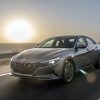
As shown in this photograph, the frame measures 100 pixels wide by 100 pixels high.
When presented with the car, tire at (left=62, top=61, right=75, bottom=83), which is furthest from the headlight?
tire at (left=62, top=61, right=75, bottom=83)

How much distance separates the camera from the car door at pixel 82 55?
8.45 metres

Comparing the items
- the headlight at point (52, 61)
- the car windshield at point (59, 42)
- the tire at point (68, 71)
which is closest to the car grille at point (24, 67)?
the headlight at point (52, 61)

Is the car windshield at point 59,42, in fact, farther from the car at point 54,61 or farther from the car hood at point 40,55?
the car hood at point 40,55

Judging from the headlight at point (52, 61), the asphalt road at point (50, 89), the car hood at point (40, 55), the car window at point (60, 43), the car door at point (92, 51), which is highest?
the car window at point (60, 43)

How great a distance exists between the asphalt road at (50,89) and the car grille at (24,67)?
1.51ft

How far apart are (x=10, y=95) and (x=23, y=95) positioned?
33 centimetres

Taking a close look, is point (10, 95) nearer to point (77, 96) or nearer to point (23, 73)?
point (23, 73)

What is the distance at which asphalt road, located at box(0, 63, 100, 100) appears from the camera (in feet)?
20.4

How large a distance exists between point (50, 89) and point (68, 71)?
1.02 m

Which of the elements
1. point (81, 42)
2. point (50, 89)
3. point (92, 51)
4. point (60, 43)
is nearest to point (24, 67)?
point (50, 89)

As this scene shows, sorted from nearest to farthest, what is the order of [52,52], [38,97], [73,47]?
1. [38,97]
2. [52,52]
3. [73,47]

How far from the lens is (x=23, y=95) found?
→ 6402 mm

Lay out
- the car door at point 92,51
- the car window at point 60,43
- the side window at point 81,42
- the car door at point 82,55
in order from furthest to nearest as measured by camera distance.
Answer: the car door at point 92,51 < the side window at point 81,42 < the car window at point 60,43 < the car door at point 82,55

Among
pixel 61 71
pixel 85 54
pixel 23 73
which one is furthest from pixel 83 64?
pixel 23 73
